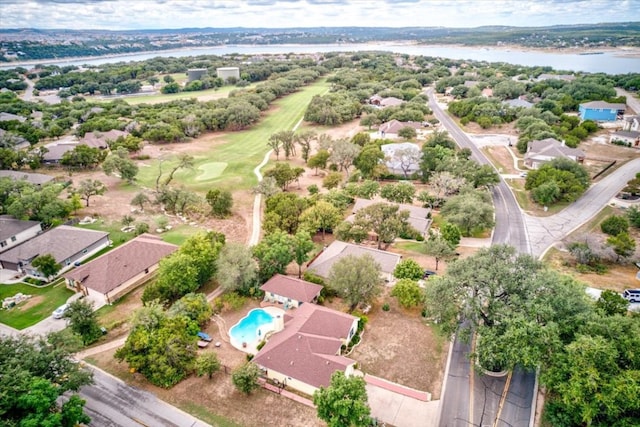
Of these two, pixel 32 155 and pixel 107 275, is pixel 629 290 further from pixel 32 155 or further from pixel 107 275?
pixel 32 155

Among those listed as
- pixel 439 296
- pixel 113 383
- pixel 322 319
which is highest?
pixel 439 296

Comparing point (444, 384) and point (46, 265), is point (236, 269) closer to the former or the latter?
point (444, 384)

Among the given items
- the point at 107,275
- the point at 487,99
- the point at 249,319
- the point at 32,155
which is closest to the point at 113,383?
the point at 249,319

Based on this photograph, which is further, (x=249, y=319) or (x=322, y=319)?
(x=249, y=319)

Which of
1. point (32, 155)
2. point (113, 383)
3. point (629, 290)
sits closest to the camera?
point (113, 383)

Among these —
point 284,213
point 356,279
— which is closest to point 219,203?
point 284,213

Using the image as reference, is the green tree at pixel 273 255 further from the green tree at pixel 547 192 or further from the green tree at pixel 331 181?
the green tree at pixel 547 192

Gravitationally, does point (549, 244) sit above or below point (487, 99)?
below

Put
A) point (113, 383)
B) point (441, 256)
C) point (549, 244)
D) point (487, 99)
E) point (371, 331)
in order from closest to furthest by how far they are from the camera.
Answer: point (113, 383), point (371, 331), point (441, 256), point (549, 244), point (487, 99)
